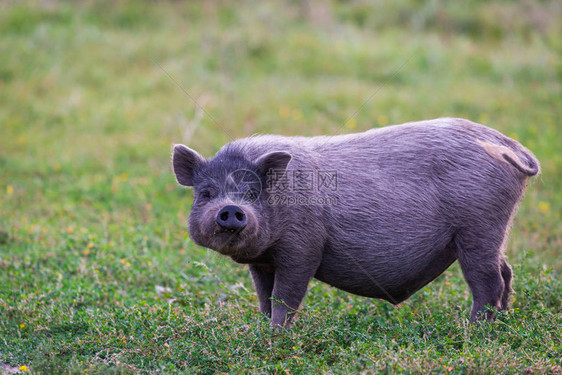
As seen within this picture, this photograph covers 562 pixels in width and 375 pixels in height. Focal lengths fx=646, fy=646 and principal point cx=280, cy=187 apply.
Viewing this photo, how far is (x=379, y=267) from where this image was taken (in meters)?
4.92

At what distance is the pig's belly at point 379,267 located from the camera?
488 cm

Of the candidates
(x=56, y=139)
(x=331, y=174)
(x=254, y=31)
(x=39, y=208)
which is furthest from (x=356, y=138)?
(x=254, y=31)

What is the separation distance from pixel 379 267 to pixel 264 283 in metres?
0.91

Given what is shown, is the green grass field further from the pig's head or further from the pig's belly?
the pig's head

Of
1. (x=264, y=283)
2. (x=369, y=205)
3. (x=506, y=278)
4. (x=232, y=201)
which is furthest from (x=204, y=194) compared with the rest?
(x=506, y=278)

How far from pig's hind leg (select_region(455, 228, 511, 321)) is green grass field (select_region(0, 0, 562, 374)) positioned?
0.48ft

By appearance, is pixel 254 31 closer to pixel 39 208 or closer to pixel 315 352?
pixel 39 208

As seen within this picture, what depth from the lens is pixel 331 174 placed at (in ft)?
16.1

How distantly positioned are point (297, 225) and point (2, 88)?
8.96 m

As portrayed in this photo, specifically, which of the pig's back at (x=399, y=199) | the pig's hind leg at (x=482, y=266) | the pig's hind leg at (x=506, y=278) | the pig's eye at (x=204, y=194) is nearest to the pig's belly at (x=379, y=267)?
the pig's back at (x=399, y=199)

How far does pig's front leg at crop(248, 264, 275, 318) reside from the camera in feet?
16.6

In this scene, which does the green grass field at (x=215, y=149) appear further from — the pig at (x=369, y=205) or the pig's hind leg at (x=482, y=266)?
the pig at (x=369, y=205)

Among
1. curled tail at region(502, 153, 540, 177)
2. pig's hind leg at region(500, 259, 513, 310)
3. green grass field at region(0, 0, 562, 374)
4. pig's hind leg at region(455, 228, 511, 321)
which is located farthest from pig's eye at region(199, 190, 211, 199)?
pig's hind leg at region(500, 259, 513, 310)

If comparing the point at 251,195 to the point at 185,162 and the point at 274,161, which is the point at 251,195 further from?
the point at 185,162
